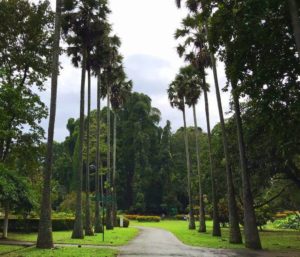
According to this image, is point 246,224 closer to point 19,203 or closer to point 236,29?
point 236,29

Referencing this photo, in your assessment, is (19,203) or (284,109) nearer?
(284,109)

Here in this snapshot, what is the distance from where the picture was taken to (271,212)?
151 ft

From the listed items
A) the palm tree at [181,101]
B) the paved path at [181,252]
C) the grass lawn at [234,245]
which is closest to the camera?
the paved path at [181,252]

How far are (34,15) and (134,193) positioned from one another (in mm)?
55603

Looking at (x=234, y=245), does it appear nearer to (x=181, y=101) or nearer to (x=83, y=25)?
(x=83, y=25)

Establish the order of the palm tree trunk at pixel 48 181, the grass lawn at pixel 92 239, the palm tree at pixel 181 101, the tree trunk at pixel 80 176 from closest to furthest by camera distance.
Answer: the palm tree trunk at pixel 48 181
the grass lawn at pixel 92 239
the tree trunk at pixel 80 176
the palm tree at pixel 181 101

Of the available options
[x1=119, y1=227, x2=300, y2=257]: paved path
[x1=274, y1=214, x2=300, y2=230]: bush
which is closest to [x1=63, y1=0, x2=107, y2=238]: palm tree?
[x1=119, y1=227, x2=300, y2=257]: paved path

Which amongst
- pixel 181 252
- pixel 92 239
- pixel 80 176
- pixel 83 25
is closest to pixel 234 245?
pixel 181 252

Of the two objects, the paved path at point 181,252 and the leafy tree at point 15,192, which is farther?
the leafy tree at point 15,192

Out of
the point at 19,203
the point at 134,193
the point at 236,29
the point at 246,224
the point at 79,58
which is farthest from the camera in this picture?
the point at 134,193

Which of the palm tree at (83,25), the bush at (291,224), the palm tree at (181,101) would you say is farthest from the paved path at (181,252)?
the bush at (291,224)

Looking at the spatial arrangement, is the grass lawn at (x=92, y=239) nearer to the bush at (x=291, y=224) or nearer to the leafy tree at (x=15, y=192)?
the leafy tree at (x=15, y=192)

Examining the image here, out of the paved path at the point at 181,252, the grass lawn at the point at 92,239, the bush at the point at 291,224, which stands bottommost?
the paved path at the point at 181,252

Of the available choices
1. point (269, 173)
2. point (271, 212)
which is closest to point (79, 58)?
point (269, 173)
